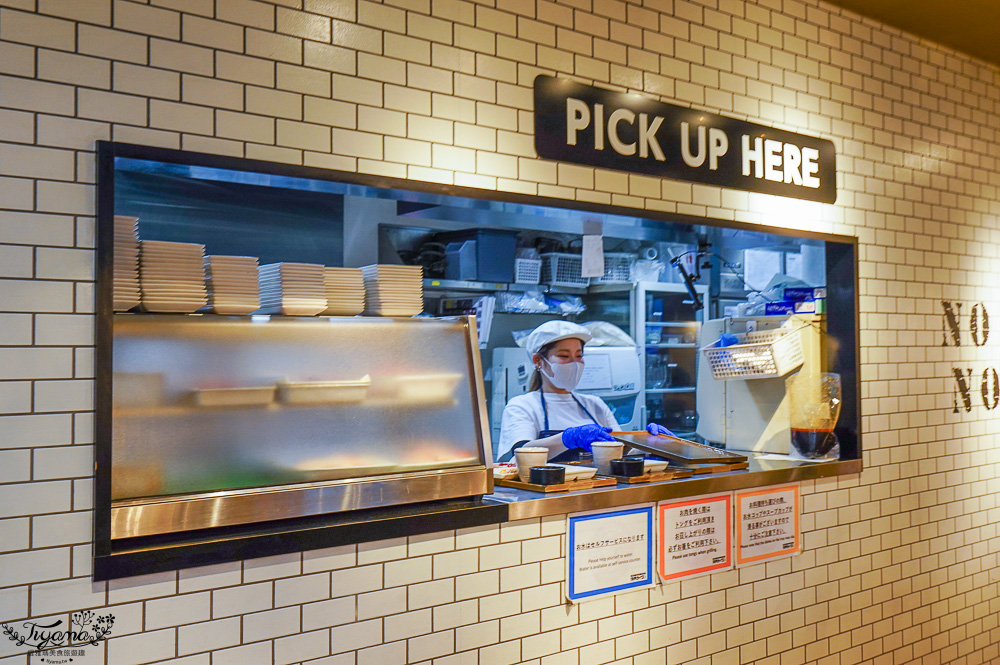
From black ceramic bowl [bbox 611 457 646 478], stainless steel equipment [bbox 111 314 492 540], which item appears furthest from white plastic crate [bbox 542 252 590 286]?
stainless steel equipment [bbox 111 314 492 540]

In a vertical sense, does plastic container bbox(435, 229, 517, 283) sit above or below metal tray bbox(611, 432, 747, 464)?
above

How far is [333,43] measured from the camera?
94.0 inches

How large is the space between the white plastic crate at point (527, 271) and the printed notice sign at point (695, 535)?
281 cm

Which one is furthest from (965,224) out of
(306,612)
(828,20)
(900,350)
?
(306,612)

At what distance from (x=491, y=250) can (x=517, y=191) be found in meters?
2.85

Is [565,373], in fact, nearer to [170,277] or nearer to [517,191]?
[517,191]

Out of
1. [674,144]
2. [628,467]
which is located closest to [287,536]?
[628,467]

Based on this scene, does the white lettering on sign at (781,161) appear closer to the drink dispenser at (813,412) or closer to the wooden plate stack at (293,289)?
the drink dispenser at (813,412)

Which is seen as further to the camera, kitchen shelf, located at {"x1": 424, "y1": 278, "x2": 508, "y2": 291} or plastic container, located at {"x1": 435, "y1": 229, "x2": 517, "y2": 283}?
plastic container, located at {"x1": 435, "y1": 229, "x2": 517, "y2": 283}

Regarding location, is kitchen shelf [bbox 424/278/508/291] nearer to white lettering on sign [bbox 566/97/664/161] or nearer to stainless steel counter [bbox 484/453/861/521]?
stainless steel counter [bbox 484/453/861/521]

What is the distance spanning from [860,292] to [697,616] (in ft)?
5.42

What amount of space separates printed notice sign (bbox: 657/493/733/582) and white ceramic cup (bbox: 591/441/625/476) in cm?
24

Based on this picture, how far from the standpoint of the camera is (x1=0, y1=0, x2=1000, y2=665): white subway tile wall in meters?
1.94

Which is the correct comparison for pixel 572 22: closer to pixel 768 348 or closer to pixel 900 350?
pixel 768 348
